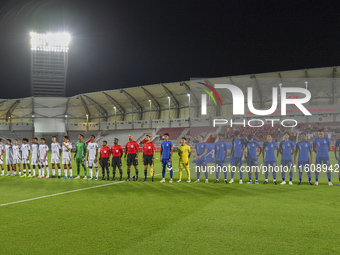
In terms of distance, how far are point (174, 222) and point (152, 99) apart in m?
47.2

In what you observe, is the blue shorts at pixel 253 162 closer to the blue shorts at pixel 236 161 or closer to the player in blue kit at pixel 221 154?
the blue shorts at pixel 236 161

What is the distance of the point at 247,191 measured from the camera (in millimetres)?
9320

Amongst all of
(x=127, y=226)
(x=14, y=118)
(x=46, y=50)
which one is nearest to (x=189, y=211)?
(x=127, y=226)

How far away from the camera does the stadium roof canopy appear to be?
126 feet

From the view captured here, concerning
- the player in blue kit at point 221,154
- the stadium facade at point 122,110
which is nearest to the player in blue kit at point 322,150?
the player in blue kit at point 221,154

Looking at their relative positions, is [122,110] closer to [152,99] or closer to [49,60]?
[152,99]

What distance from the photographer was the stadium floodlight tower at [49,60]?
39969mm

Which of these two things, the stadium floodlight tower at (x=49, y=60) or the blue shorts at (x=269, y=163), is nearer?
the blue shorts at (x=269, y=163)

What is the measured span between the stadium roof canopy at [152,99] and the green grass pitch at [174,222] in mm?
32779

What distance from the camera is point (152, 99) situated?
52125mm

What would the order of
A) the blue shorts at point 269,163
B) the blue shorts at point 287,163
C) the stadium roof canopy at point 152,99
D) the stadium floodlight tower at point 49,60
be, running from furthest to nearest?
the stadium floodlight tower at point 49,60, the stadium roof canopy at point 152,99, the blue shorts at point 269,163, the blue shorts at point 287,163

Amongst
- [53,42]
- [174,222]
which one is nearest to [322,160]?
[174,222]

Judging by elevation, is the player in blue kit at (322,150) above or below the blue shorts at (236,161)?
above

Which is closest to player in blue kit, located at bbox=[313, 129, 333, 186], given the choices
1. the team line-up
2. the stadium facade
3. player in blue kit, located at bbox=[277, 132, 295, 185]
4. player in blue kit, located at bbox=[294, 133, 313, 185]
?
the team line-up
